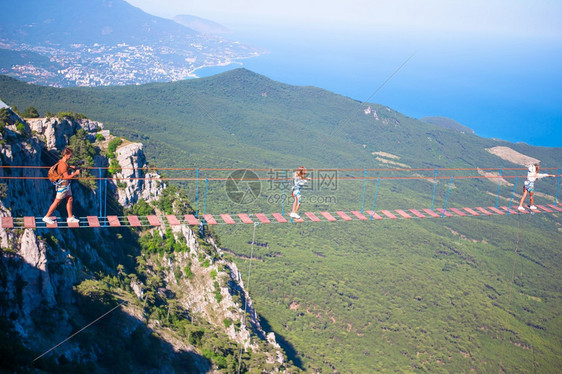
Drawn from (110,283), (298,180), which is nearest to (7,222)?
(110,283)

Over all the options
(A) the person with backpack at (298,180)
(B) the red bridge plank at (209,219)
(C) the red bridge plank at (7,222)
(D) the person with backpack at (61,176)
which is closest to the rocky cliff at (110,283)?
(C) the red bridge plank at (7,222)

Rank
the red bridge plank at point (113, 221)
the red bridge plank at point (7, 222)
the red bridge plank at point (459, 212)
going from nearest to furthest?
1. the red bridge plank at point (7, 222)
2. the red bridge plank at point (113, 221)
3. the red bridge plank at point (459, 212)

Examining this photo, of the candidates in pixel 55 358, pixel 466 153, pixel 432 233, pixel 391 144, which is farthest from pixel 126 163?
pixel 466 153

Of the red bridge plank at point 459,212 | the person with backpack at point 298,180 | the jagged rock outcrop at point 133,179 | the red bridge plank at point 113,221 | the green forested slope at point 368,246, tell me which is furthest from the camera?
the green forested slope at point 368,246

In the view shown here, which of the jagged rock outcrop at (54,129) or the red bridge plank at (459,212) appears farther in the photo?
the jagged rock outcrop at (54,129)

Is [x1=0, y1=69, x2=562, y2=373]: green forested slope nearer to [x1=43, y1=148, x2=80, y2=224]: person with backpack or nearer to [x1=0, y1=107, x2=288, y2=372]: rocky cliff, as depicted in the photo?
[x1=0, y1=107, x2=288, y2=372]: rocky cliff

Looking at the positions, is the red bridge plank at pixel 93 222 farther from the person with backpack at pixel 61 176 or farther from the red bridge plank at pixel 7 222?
the red bridge plank at pixel 7 222

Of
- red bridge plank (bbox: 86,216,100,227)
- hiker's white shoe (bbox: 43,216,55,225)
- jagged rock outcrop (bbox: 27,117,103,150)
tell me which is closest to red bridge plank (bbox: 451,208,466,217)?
red bridge plank (bbox: 86,216,100,227)
